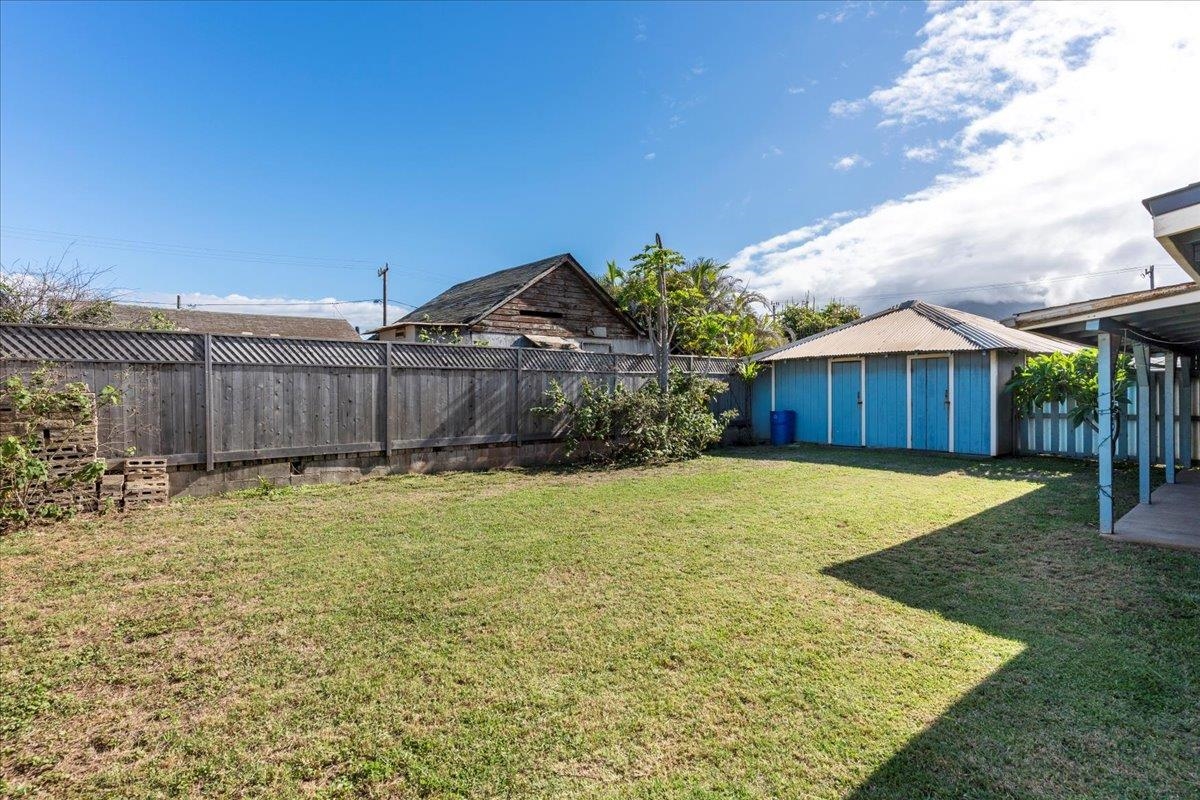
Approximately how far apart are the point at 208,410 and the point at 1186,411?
1450cm

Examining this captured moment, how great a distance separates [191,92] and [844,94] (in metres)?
13.7

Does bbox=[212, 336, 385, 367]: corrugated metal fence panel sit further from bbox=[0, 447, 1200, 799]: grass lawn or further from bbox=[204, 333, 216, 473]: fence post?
bbox=[0, 447, 1200, 799]: grass lawn

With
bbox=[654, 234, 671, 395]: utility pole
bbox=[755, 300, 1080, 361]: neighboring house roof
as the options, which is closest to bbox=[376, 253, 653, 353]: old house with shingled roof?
bbox=[654, 234, 671, 395]: utility pole

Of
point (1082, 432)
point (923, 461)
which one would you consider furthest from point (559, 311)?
point (1082, 432)

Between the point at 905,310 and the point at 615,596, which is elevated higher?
the point at 905,310

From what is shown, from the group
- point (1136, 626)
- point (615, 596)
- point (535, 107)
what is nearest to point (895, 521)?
point (1136, 626)

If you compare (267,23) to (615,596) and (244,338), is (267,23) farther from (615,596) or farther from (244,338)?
(615,596)

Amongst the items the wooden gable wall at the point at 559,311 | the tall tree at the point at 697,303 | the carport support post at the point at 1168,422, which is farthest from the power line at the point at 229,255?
the carport support post at the point at 1168,422

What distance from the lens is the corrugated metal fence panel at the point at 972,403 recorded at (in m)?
10.0

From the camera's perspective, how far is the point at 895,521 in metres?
5.54

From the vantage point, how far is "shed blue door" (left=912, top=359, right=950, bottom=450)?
34.9 feet

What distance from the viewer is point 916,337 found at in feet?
37.0

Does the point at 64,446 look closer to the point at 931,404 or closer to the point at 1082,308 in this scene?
the point at 1082,308

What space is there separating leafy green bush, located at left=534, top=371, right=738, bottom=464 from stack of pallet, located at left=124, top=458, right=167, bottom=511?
5.18 meters
